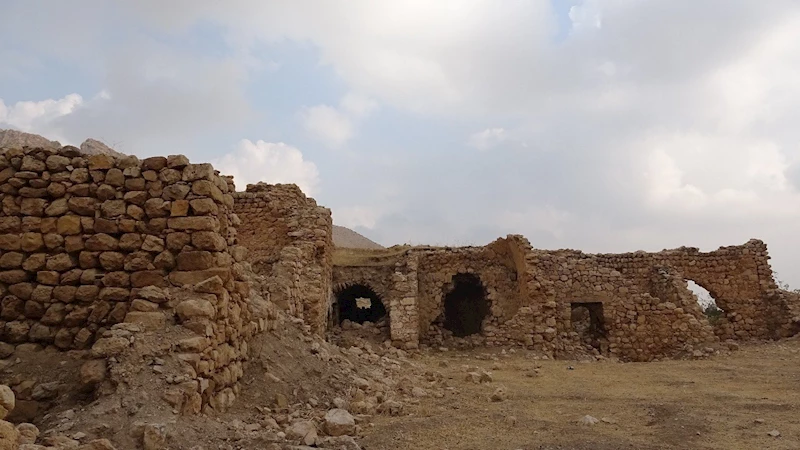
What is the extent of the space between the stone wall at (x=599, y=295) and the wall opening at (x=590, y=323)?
0.08 m

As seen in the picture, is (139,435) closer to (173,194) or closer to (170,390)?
(170,390)

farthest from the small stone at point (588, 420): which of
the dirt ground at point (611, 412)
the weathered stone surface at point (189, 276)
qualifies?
the weathered stone surface at point (189, 276)

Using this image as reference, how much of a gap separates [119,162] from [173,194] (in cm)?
63

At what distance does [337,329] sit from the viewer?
14297mm

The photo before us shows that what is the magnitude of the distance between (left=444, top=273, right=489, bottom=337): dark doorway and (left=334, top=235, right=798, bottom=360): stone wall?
1534 millimetres

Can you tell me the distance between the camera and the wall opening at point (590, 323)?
15047 mm

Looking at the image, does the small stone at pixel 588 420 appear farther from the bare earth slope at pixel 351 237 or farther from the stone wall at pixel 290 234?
the bare earth slope at pixel 351 237

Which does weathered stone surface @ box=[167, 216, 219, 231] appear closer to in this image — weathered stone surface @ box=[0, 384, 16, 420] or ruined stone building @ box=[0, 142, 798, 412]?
ruined stone building @ box=[0, 142, 798, 412]

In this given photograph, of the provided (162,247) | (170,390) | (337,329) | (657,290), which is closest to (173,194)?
(162,247)

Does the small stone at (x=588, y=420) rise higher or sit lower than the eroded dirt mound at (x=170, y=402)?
lower

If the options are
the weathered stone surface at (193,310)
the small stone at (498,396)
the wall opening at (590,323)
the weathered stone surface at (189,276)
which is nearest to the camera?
the weathered stone surface at (193,310)

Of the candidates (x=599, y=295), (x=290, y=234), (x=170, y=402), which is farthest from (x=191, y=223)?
(x=599, y=295)

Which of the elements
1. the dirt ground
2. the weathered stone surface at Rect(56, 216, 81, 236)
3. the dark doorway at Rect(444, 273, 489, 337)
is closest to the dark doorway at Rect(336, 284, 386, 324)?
the dark doorway at Rect(444, 273, 489, 337)

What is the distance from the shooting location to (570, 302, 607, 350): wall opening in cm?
1505
